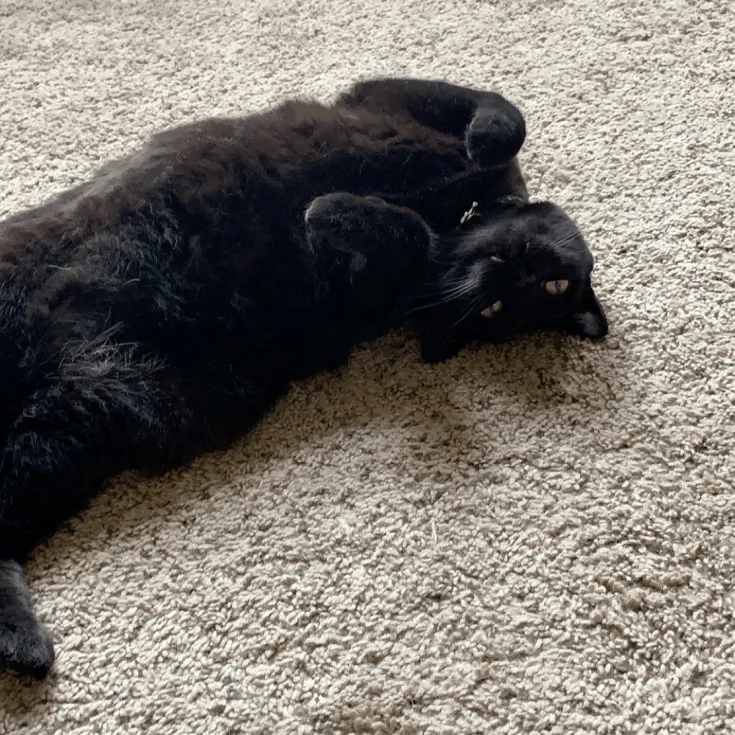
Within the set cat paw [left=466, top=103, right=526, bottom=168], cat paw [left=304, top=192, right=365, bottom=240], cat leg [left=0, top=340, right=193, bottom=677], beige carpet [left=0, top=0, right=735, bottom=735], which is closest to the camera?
beige carpet [left=0, top=0, right=735, bottom=735]

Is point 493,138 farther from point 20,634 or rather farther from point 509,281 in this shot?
point 20,634

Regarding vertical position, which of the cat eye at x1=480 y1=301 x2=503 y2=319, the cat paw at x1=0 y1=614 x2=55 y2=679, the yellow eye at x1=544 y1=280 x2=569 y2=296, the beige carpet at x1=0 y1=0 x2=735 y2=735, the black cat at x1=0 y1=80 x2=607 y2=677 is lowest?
the beige carpet at x1=0 y1=0 x2=735 y2=735

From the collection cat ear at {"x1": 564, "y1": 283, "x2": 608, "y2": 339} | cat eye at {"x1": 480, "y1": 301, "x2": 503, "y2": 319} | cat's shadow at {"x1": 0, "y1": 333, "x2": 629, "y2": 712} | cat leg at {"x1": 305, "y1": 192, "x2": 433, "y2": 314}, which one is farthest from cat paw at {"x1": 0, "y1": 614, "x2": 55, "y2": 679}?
cat ear at {"x1": 564, "y1": 283, "x2": 608, "y2": 339}

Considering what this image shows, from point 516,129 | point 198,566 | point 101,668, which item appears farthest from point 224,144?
point 101,668

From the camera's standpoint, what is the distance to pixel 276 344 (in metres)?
1.20

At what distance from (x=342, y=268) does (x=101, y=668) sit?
636 mm

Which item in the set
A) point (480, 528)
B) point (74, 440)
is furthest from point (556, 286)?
point (74, 440)

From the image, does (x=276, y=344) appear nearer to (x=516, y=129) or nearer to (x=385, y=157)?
(x=385, y=157)

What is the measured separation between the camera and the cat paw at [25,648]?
937mm

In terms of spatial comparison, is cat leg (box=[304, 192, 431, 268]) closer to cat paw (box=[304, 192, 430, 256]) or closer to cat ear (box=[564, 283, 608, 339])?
cat paw (box=[304, 192, 430, 256])

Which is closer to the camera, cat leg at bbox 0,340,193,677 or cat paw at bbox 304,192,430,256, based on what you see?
cat leg at bbox 0,340,193,677

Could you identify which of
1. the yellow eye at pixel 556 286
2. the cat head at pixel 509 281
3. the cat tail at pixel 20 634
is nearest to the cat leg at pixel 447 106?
the cat head at pixel 509 281

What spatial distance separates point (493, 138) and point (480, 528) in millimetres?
616

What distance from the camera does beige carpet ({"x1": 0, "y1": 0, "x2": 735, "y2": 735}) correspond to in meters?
0.94
